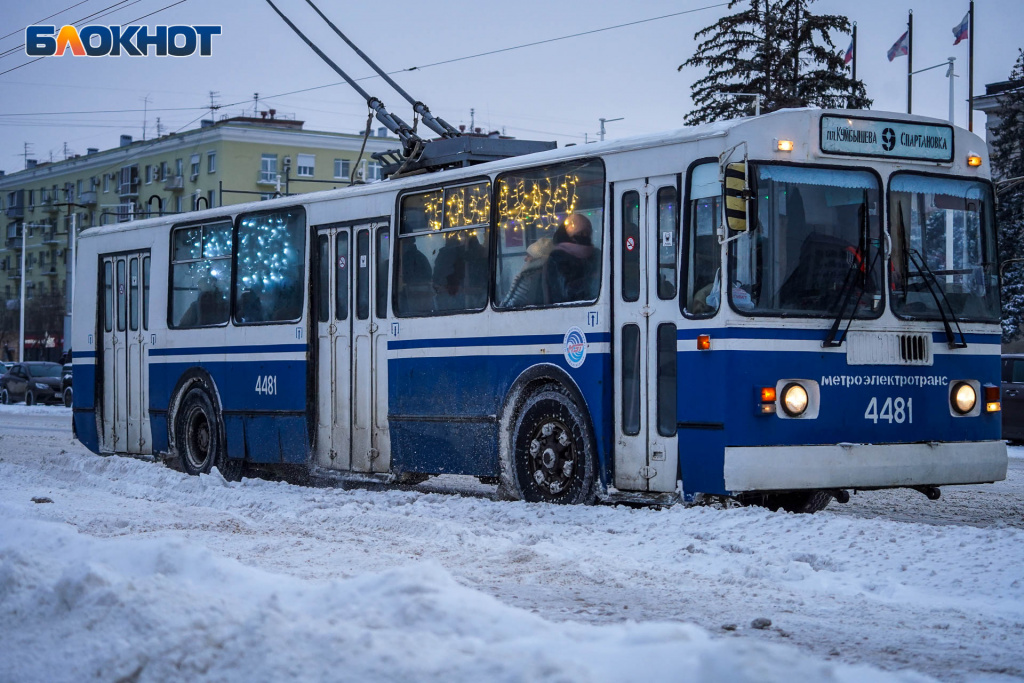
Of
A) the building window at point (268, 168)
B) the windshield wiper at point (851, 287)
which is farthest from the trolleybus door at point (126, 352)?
the building window at point (268, 168)

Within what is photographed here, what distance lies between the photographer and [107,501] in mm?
12719

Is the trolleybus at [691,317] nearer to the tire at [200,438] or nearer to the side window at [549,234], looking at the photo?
the side window at [549,234]

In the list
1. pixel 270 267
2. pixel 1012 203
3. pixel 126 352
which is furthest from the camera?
pixel 1012 203

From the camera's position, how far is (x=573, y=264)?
11586 millimetres

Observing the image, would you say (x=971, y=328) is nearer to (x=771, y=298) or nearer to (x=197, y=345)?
(x=771, y=298)

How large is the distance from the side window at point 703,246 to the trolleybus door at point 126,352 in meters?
9.28

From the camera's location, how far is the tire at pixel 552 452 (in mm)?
11266

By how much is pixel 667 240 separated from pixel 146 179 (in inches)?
3393

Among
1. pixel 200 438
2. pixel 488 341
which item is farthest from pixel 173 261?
pixel 488 341

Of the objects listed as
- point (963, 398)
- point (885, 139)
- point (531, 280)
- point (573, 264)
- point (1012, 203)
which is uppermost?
point (1012, 203)

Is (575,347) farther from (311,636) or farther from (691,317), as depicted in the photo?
(311,636)

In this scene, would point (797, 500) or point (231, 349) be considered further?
point (231, 349)

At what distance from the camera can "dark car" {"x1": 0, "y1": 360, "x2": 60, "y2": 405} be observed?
47.6 m

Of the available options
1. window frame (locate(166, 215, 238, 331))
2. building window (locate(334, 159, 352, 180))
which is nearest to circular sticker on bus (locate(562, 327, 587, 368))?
window frame (locate(166, 215, 238, 331))
